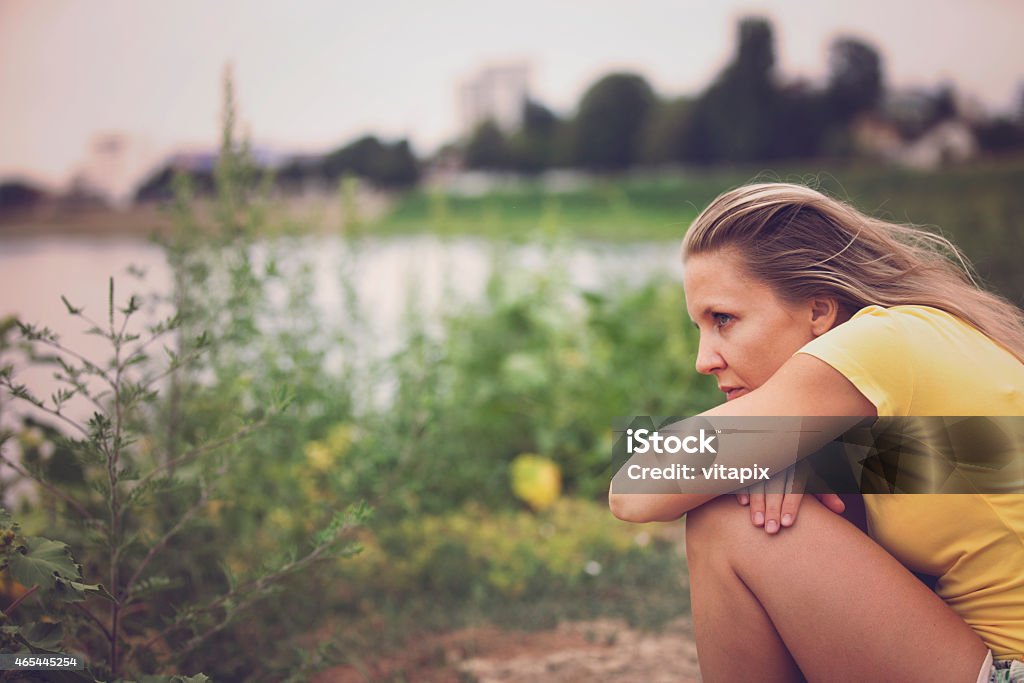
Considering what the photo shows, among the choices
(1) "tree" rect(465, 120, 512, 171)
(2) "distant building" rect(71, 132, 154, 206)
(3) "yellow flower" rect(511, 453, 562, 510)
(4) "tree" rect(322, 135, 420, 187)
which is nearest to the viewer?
(3) "yellow flower" rect(511, 453, 562, 510)

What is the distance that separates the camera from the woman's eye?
65.8 inches

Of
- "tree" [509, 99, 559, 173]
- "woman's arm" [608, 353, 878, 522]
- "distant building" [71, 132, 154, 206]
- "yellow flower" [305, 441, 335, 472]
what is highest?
"tree" [509, 99, 559, 173]

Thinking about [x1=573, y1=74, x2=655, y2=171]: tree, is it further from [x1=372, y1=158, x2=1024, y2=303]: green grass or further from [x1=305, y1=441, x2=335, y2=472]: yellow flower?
[x1=305, y1=441, x2=335, y2=472]: yellow flower

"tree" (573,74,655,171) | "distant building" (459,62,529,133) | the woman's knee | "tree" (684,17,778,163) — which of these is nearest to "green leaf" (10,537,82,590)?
the woman's knee

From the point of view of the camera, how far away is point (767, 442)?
57.9 inches

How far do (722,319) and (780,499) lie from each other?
1.25 ft

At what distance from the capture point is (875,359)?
139cm

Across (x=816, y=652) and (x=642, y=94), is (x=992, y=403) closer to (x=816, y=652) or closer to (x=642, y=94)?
(x=816, y=652)

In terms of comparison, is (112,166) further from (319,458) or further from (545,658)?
(545,658)

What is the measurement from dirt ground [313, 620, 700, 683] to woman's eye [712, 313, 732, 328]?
3.19 feet

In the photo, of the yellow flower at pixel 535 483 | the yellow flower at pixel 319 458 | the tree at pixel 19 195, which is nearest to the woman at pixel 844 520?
the yellow flower at pixel 319 458

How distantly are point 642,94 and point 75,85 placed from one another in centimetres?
292

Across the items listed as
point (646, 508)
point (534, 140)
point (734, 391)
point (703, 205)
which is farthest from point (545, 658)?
point (534, 140)

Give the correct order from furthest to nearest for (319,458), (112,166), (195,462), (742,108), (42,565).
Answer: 1. (742,108)
2. (112,166)
3. (319,458)
4. (195,462)
5. (42,565)
